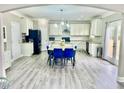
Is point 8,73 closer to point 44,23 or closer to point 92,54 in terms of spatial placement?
point 92,54

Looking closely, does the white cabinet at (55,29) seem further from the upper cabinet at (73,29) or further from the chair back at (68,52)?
the chair back at (68,52)

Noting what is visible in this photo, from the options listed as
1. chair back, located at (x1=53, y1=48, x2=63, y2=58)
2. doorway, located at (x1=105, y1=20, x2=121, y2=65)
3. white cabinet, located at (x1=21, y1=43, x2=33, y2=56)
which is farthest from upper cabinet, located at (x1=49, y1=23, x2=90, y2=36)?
chair back, located at (x1=53, y1=48, x2=63, y2=58)

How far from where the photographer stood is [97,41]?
975 centimetres

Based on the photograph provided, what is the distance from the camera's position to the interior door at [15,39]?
25.6ft

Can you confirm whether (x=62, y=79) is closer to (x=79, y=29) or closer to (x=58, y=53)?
(x=58, y=53)

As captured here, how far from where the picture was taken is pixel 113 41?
7.44 meters

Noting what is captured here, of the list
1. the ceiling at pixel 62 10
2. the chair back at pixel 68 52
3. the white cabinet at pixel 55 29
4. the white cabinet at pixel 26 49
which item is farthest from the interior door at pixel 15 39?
the white cabinet at pixel 55 29

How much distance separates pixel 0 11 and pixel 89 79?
3.46m

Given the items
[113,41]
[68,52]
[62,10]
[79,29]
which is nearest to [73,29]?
[79,29]

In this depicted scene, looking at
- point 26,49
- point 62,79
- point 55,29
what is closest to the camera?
point 62,79

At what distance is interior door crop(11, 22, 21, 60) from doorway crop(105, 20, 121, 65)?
502cm

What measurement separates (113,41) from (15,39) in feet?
17.1
